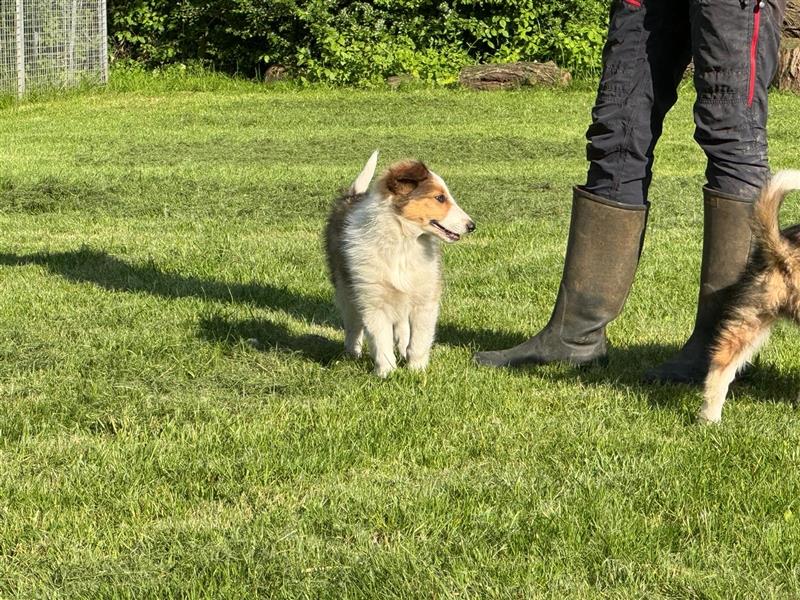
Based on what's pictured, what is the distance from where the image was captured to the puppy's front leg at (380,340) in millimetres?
5039

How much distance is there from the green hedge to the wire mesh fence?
67.9 inches

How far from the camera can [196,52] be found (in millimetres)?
20844

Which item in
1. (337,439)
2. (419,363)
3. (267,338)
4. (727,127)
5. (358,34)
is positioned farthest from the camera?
(358,34)

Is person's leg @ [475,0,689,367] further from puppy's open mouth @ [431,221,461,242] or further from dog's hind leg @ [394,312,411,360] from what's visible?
puppy's open mouth @ [431,221,461,242]

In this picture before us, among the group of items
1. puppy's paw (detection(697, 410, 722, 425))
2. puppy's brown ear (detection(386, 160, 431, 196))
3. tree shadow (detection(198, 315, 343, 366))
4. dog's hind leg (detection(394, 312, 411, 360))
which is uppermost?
puppy's brown ear (detection(386, 160, 431, 196))

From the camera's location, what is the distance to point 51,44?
17703mm

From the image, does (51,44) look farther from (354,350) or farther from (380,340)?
(380,340)

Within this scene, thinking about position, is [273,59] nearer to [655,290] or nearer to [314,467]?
[655,290]

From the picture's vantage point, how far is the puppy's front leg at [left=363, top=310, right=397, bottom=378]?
5.04m

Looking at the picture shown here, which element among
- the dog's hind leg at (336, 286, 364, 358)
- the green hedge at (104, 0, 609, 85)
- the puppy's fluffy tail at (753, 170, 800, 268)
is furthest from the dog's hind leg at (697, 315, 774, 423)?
the green hedge at (104, 0, 609, 85)

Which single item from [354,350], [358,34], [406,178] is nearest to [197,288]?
[354,350]

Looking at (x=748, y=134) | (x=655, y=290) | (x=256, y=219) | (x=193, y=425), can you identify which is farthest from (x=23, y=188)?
(x=748, y=134)

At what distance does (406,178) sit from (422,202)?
13 cm

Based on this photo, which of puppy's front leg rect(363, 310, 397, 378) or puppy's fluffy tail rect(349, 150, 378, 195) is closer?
puppy's front leg rect(363, 310, 397, 378)
